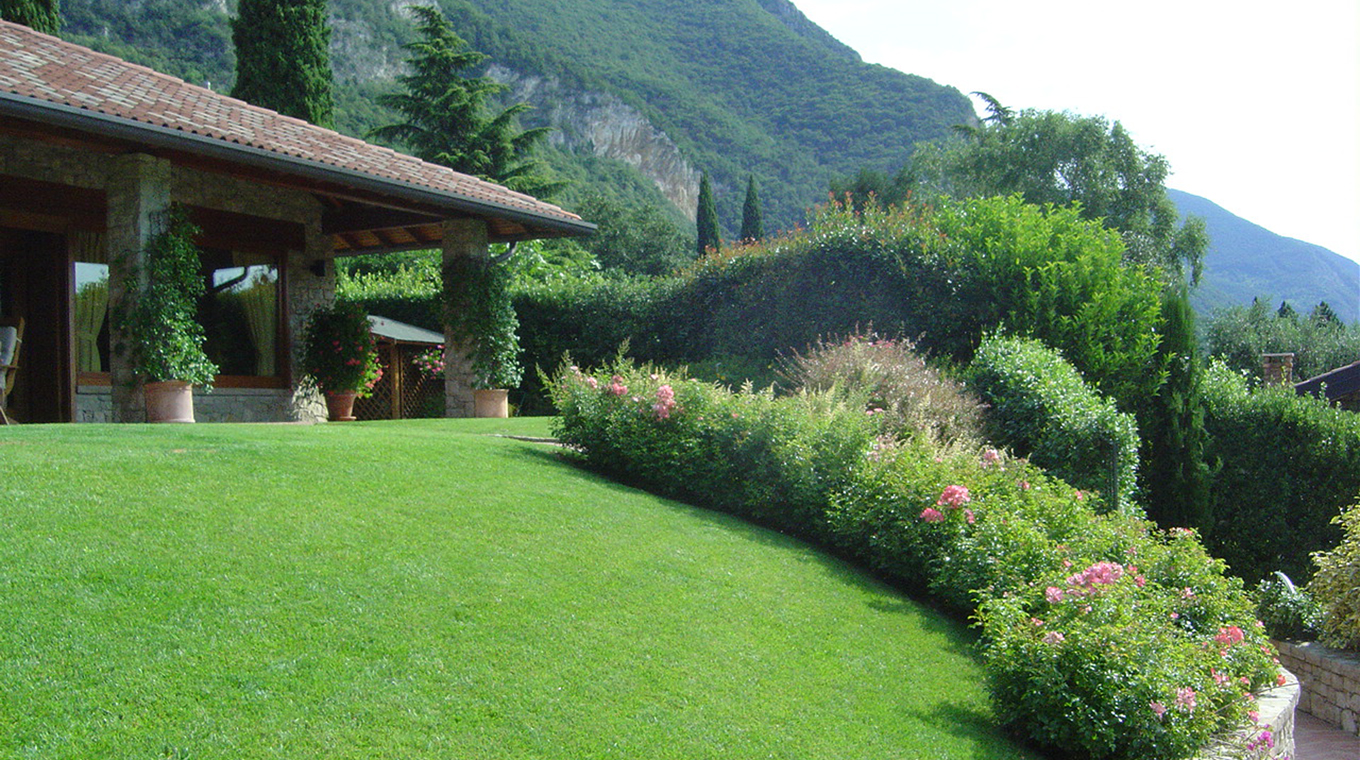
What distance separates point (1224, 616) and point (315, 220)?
12.6m

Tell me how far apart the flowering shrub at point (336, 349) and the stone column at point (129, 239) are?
12.2 ft

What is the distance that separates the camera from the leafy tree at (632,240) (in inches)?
2215

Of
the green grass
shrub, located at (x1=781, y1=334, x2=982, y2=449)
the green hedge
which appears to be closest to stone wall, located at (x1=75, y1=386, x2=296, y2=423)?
the green grass

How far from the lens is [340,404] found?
46.7 feet

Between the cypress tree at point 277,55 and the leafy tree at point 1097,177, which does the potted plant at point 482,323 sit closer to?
the cypress tree at point 277,55

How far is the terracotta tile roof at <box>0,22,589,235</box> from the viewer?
9219mm

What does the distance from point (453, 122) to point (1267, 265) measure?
11655 cm

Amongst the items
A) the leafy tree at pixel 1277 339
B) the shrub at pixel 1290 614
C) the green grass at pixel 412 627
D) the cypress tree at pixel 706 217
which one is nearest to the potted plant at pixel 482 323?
the green grass at pixel 412 627

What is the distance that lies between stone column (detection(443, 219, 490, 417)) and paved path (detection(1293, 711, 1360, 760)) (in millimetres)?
10381

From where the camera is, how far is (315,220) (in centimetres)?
1425

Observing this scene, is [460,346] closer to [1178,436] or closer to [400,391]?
[400,391]

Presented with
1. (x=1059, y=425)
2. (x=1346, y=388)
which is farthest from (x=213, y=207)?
(x=1346, y=388)

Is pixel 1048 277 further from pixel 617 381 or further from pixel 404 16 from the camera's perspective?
pixel 404 16

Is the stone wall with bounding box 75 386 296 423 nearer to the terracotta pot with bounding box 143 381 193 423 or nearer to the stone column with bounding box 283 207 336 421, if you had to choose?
the stone column with bounding box 283 207 336 421
